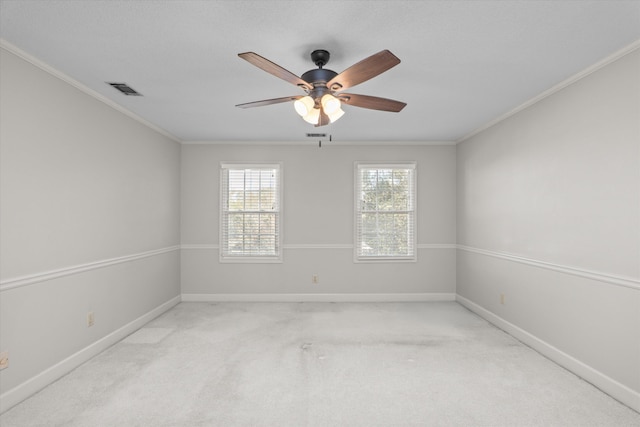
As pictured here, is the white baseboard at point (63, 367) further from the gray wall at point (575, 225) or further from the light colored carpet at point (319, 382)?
the gray wall at point (575, 225)

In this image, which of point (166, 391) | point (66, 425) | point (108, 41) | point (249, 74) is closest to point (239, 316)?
point (166, 391)

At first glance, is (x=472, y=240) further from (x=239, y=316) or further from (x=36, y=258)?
(x=36, y=258)

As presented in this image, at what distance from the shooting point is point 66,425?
2.13 m

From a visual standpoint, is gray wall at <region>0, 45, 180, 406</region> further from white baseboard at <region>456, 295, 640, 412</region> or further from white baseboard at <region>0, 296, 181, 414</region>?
white baseboard at <region>456, 295, 640, 412</region>

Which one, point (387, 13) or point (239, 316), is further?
point (239, 316)

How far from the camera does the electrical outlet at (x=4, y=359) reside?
230 cm

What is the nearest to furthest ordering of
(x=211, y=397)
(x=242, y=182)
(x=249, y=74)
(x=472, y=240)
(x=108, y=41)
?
(x=108, y=41), (x=211, y=397), (x=249, y=74), (x=472, y=240), (x=242, y=182)

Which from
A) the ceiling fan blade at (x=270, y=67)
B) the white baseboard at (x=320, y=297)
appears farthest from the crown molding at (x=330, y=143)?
the ceiling fan blade at (x=270, y=67)

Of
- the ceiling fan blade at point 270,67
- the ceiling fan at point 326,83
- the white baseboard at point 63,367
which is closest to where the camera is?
the ceiling fan blade at point 270,67

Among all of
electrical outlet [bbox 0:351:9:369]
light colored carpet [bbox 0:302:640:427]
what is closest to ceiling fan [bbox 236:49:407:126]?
light colored carpet [bbox 0:302:640:427]

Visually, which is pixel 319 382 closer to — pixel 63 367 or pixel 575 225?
pixel 63 367

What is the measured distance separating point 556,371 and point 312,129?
3738 millimetres

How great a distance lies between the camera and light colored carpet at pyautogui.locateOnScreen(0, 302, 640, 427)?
2.23 metres

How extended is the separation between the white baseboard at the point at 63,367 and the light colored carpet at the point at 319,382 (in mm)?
56
